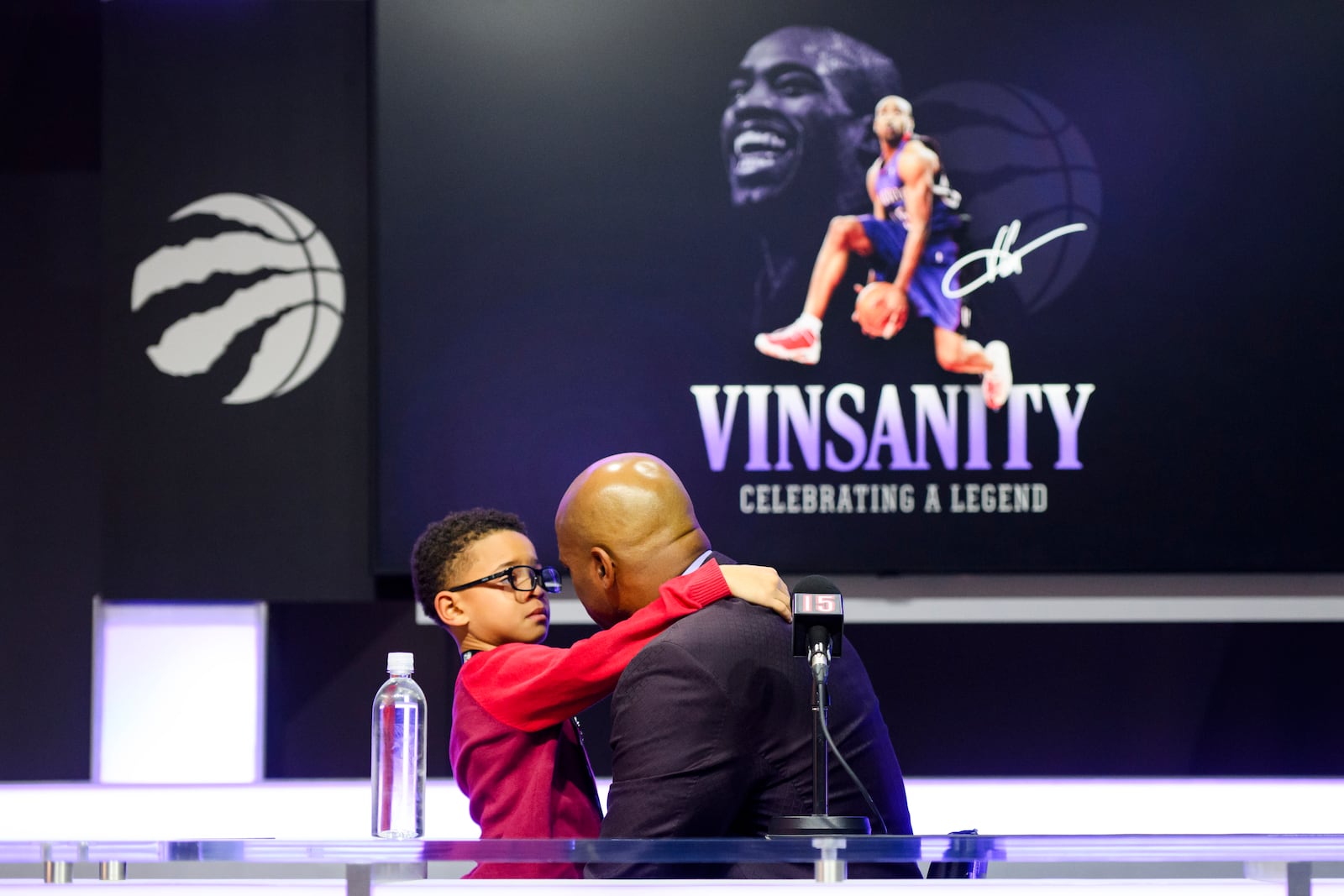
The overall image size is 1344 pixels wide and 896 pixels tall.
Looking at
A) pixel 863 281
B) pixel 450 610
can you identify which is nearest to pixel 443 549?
pixel 450 610

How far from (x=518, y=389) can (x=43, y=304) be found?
1.71 m

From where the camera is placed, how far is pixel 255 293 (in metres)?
4.26

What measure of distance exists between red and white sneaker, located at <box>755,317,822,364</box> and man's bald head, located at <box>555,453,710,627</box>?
79.8 inches

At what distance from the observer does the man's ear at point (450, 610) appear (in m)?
2.24

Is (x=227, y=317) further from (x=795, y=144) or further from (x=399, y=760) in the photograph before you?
(x=399, y=760)

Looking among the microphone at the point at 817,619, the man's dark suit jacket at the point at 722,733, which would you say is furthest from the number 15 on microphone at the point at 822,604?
the man's dark suit jacket at the point at 722,733

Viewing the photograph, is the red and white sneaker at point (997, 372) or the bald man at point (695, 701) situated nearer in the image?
the bald man at point (695, 701)

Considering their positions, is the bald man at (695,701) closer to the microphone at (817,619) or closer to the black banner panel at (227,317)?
the microphone at (817,619)

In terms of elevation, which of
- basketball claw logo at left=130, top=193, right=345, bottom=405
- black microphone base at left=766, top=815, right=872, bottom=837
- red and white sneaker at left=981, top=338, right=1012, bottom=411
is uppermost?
basketball claw logo at left=130, top=193, right=345, bottom=405

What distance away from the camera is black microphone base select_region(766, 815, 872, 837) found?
1654mm

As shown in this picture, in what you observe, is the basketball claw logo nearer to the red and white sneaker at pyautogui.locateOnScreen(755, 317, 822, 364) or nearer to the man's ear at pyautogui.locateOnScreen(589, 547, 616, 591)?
the red and white sneaker at pyautogui.locateOnScreen(755, 317, 822, 364)
